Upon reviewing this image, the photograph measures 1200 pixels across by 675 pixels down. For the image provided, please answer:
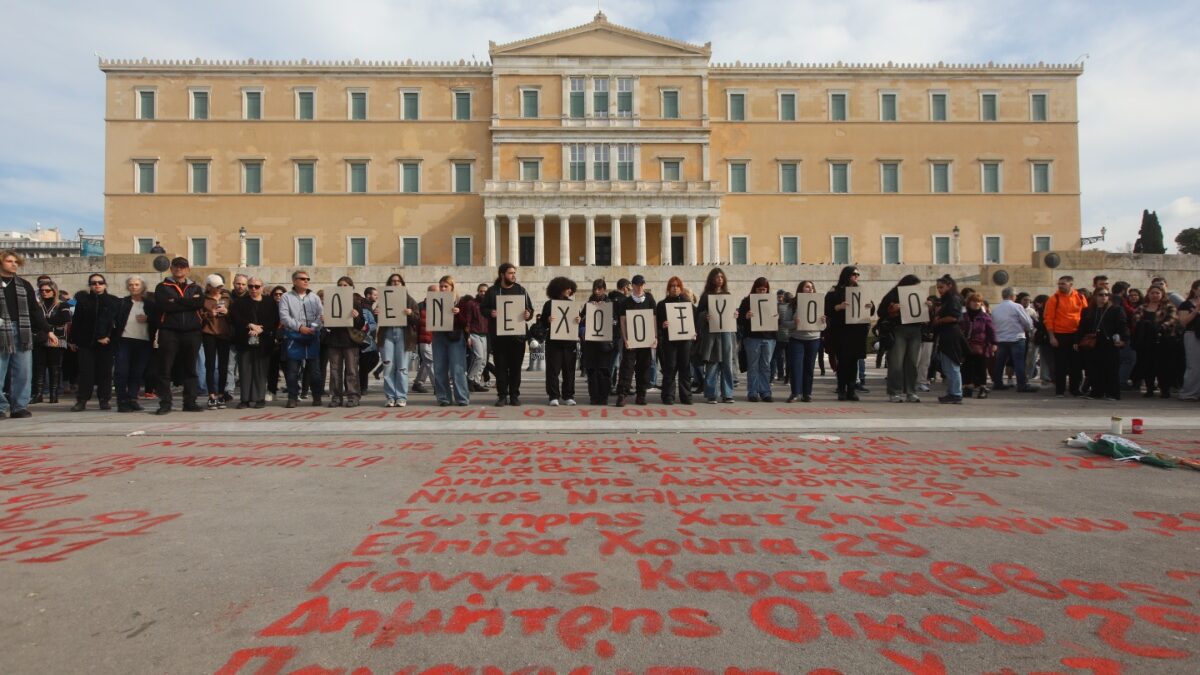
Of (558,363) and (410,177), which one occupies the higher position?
(410,177)

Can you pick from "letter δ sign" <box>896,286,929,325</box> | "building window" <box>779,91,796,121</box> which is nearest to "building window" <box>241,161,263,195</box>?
"building window" <box>779,91,796,121</box>

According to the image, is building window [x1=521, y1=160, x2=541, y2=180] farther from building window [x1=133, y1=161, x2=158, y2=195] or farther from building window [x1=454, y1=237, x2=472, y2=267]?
building window [x1=133, y1=161, x2=158, y2=195]

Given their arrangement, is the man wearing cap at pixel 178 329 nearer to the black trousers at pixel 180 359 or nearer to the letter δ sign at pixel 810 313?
the black trousers at pixel 180 359

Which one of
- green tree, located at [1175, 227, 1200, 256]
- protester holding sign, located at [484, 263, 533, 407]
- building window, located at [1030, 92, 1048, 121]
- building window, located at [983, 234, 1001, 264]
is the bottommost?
protester holding sign, located at [484, 263, 533, 407]

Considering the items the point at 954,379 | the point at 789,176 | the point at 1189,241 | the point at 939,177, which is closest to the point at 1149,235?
the point at 1189,241

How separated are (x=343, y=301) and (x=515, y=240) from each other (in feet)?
112

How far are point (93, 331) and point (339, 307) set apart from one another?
3.45 meters

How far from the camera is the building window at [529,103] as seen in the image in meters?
46.3

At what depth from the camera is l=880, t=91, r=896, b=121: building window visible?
1866 inches

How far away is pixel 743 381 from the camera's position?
15539mm

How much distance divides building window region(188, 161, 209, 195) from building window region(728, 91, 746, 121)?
1332 inches

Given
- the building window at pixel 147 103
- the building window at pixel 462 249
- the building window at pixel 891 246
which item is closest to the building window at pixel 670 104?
the building window at pixel 462 249

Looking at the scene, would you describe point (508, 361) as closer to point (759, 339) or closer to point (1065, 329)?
point (759, 339)

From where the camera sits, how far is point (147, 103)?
150 ft
